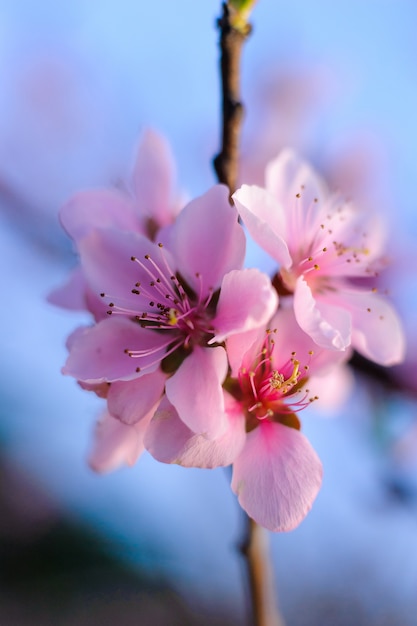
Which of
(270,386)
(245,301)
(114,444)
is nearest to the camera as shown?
(245,301)

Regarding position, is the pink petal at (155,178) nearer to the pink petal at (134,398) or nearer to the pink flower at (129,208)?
the pink flower at (129,208)

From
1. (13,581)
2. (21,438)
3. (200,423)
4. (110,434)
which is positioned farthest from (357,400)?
(13,581)

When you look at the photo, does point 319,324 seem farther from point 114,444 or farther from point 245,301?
point 114,444

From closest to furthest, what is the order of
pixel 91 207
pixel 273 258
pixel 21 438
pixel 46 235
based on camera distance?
pixel 273 258 → pixel 91 207 → pixel 46 235 → pixel 21 438

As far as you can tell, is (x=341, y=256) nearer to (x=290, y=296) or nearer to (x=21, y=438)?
(x=290, y=296)

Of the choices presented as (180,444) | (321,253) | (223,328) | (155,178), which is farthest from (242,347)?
(155,178)

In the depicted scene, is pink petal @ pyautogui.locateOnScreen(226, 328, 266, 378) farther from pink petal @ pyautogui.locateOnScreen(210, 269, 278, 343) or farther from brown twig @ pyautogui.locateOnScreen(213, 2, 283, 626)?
brown twig @ pyautogui.locateOnScreen(213, 2, 283, 626)

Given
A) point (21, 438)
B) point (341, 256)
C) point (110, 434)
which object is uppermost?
point (341, 256)
